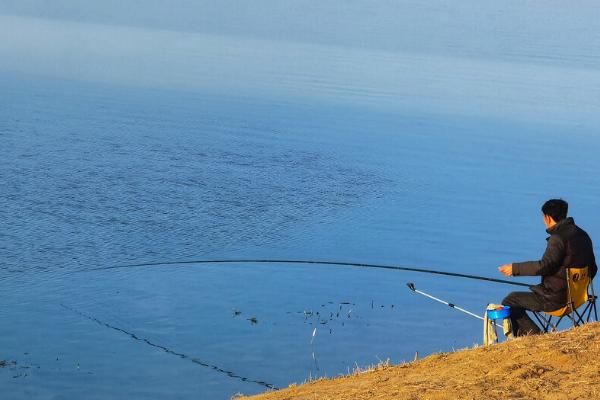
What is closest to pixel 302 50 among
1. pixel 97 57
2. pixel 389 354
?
pixel 97 57

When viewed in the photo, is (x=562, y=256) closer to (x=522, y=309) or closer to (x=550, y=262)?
(x=550, y=262)

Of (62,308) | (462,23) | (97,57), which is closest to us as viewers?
(62,308)

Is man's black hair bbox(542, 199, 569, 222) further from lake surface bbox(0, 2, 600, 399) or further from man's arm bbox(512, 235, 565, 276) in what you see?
lake surface bbox(0, 2, 600, 399)

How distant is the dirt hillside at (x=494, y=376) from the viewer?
21.8 ft

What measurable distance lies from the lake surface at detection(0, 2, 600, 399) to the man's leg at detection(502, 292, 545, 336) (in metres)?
2.60

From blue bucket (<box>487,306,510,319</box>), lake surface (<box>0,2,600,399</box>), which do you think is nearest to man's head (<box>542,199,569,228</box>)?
blue bucket (<box>487,306,510,319</box>)

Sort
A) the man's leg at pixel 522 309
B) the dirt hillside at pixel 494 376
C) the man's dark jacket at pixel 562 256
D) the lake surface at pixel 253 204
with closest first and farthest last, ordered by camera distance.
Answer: the dirt hillside at pixel 494 376 → the man's dark jacket at pixel 562 256 → the man's leg at pixel 522 309 → the lake surface at pixel 253 204

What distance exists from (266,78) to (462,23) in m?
32.3

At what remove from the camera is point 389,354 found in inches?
445

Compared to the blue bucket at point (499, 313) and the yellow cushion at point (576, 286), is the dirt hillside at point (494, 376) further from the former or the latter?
the blue bucket at point (499, 313)

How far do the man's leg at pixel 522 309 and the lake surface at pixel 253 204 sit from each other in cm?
260

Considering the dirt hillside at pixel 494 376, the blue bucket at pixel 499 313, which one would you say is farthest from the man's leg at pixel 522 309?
the dirt hillside at pixel 494 376

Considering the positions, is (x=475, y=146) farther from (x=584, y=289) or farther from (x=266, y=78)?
(x=584, y=289)

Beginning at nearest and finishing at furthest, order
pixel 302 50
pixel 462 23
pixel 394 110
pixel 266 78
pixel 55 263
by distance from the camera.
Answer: pixel 55 263 < pixel 394 110 < pixel 266 78 < pixel 302 50 < pixel 462 23
